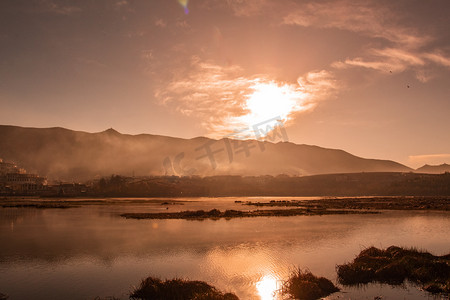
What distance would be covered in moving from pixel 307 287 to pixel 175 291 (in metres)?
7.58

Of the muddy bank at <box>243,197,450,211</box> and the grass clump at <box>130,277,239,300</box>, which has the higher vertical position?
the grass clump at <box>130,277,239,300</box>

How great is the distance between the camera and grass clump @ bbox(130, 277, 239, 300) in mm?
19467

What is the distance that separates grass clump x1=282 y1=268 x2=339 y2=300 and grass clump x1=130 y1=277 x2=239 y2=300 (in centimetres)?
362

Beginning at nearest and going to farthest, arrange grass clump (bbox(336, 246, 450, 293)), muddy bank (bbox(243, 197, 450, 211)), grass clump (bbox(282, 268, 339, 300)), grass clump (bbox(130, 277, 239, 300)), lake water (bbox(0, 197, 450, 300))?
1. grass clump (bbox(130, 277, 239, 300))
2. grass clump (bbox(282, 268, 339, 300))
3. lake water (bbox(0, 197, 450, 300))
4. grass clump (bbox(336, 246, 450, 293))
5. muddy bank (bbox(243, 197, 450, 211))

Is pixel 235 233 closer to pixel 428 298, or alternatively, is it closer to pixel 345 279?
pixel 345 279

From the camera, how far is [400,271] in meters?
23.8

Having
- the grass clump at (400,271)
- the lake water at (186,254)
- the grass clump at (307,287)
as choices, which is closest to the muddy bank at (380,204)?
the lake water at (186,254)

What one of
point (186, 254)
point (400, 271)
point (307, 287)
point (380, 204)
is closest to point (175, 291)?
point (307, 287)

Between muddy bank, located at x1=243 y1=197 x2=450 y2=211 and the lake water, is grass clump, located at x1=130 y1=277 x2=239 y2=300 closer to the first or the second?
the lake water

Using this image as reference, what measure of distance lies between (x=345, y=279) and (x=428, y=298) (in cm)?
498

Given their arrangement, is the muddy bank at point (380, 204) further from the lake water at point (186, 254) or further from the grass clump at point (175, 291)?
the grass clump at point (175, 291)

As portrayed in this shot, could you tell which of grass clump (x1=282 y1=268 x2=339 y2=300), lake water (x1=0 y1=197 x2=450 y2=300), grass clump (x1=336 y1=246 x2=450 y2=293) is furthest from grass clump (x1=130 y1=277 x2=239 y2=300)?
grass clump (x1=336 y1=246 x2=450 y2=293)

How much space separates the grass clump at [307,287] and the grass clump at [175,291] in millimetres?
3624

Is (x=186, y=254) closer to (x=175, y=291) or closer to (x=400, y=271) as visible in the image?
(x=175, y=291)
